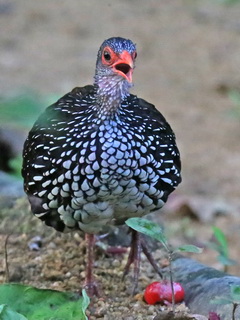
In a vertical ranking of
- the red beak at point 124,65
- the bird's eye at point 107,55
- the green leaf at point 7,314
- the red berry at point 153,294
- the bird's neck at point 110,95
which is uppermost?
the bird's eye at point 107,55

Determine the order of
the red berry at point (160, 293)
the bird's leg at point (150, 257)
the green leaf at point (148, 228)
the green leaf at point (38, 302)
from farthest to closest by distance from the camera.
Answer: the bird's leg at point (150, 257)
the red berry at point (160, 293)
the green leaf at point (38, 302)
the green leaf at point (148, 228)

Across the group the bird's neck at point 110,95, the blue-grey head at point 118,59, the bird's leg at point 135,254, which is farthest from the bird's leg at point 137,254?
the blue-grey head at point 118,59

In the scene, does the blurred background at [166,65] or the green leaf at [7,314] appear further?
the blurred background at [166,65]

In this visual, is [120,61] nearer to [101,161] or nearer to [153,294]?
[101,161]

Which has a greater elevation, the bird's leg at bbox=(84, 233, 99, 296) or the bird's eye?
the bird's eye

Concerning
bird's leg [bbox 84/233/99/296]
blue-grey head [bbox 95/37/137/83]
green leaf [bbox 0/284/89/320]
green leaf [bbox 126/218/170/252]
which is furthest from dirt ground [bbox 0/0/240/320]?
blue-grey head [bbox 95/37/137/83]

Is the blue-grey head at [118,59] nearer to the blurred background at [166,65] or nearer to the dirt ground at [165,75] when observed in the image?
the dirt ground at [165,75]

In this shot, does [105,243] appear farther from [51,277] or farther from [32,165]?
[32,165]

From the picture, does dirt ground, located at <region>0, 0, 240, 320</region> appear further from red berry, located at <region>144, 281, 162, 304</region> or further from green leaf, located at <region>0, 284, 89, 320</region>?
green leaf, located at <region>0, 284, 89, 320</region>
